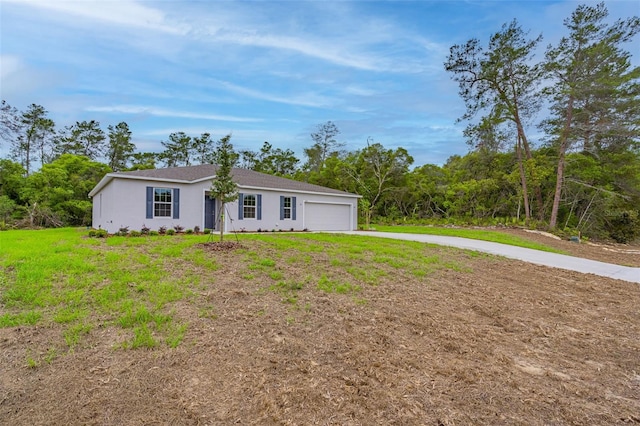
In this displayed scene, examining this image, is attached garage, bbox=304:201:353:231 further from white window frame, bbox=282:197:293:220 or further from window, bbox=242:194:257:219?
window, bbox=242:194:257:219

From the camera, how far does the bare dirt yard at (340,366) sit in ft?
8.26

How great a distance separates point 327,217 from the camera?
1873 cm

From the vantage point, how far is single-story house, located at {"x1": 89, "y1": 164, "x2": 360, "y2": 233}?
12.5 meters

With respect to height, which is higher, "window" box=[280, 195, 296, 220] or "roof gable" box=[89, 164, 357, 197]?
"roof gable" box=[89, 164, 357, 197]

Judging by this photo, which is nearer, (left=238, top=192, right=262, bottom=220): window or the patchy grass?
the patchy grass

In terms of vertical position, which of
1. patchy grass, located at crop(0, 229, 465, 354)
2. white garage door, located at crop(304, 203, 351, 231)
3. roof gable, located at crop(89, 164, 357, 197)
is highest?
roof gable, located at crop(89, 164, 357, 197)

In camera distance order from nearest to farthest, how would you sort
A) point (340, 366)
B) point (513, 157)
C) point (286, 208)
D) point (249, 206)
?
point (340, 366) < point (249, 206) < point (286, 208) < point (513, 157)

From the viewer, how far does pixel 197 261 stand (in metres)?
6.20

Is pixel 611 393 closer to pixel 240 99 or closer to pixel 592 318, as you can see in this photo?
pixel 592 318

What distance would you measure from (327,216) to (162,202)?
892 centimetres

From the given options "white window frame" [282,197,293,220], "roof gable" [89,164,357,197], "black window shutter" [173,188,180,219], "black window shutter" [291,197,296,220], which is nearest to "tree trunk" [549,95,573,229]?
"roof gable" [89,164,357,197]

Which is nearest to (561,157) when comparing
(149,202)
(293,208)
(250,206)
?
(293,208)

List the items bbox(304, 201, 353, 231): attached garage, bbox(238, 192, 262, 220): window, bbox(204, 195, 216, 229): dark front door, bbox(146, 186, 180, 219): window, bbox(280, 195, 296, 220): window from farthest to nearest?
1. bbox(304, 201, 353, 231): attached garage
2. bbox(280, 195, 296, 220): window
3. bbox(238, 192, 262, 220): window
4. bbox(204, 195, 216, 229): dark front door
5. bbox(146, 186, 180, 219): window

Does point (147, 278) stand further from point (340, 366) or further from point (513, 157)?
point (513, 157)
